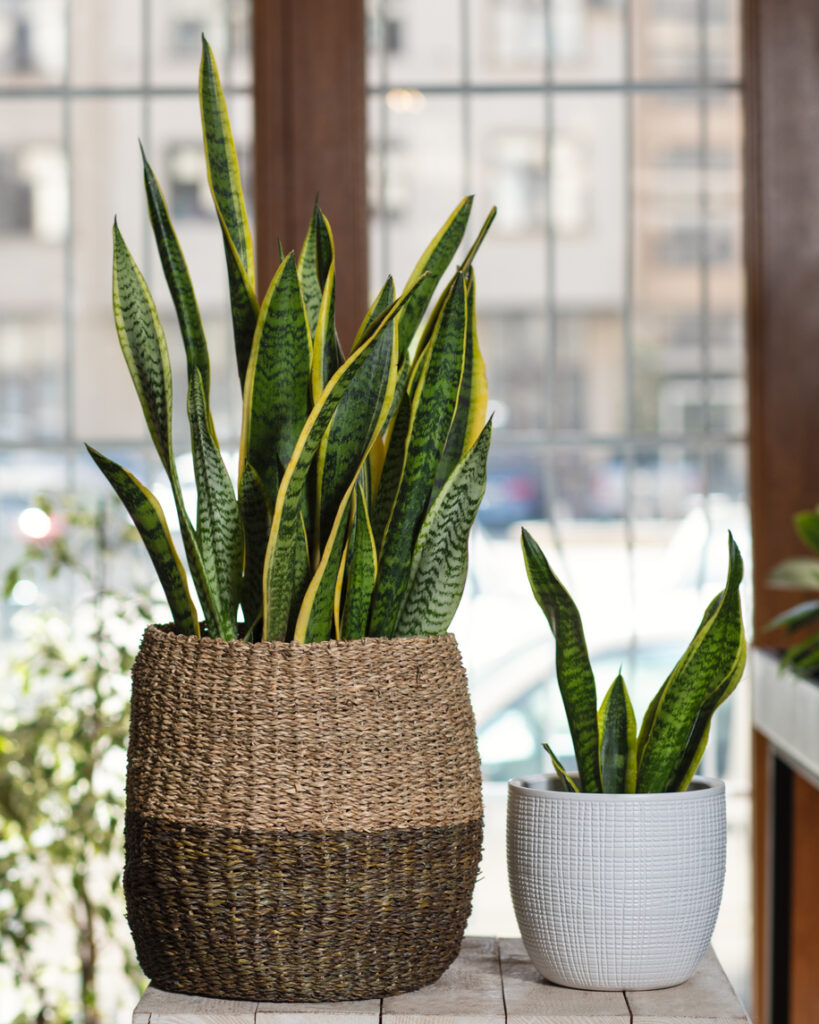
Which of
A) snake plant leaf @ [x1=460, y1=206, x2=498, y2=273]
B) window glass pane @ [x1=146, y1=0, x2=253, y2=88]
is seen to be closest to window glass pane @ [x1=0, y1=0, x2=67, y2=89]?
window glass pane @ [x1=146, y1=0, x2=253, y2=88]

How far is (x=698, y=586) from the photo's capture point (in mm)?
1932

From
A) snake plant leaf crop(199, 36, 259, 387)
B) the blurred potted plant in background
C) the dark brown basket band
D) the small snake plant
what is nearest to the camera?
the dark brown basket band

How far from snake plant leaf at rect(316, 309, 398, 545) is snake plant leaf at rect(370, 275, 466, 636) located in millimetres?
29

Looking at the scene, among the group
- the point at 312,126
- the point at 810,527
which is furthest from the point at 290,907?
the point at 312,126

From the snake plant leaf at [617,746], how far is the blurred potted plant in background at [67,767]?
109 centimetres

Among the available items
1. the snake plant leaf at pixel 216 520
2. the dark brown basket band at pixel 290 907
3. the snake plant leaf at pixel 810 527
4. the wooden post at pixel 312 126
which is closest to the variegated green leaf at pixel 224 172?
the snake plant leaf at pixel 216 520

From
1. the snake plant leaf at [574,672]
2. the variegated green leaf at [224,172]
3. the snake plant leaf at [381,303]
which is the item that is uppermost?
the variegated green leaf at [224,172]

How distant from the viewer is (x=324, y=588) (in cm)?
86

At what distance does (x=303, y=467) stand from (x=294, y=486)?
15 millimetres

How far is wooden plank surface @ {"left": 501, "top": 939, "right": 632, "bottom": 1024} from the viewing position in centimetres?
82

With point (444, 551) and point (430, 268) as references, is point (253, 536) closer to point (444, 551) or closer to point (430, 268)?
point (444, 551)

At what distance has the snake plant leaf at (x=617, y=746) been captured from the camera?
35.6 inches

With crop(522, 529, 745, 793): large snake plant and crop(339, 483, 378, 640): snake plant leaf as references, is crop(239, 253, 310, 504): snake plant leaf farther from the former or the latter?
crop(522, 529, 745, 793): large snake plant

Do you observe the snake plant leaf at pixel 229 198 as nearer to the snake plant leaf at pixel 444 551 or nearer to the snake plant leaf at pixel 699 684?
the snake plant leaf at pixel 444 551
